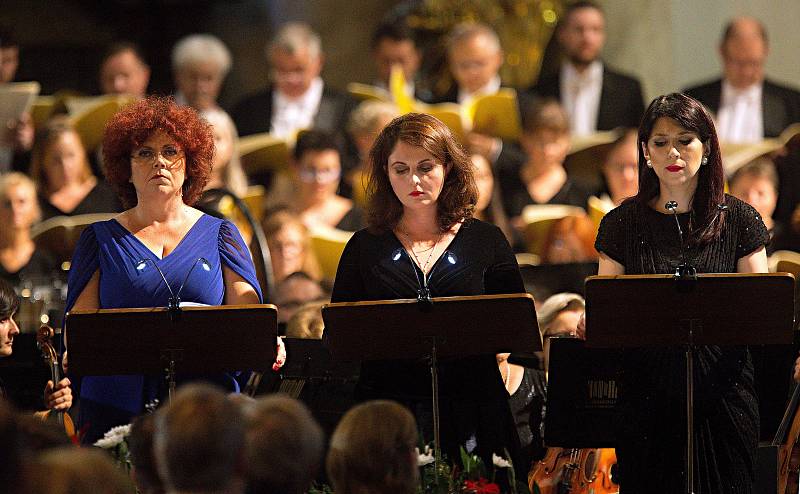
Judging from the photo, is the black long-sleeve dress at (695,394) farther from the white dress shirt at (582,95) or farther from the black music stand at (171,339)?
the white dress shirt at (582,95)

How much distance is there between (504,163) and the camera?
26.0 feet

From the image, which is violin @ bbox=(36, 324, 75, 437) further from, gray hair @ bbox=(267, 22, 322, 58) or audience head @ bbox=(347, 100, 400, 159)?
gray hair @ bbox=(267, 22, 322, 58)

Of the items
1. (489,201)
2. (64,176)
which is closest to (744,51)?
(489,201)

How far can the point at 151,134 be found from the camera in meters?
4.41

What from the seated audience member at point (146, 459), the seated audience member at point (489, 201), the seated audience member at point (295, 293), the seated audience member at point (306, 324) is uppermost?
the seated audience member at point (489, 201)

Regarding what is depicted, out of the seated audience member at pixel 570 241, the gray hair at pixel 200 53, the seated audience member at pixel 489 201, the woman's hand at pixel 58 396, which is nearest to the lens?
the woman's hand at pixel 58 396

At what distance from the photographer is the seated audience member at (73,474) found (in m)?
2.46

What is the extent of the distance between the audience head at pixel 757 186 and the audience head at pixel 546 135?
1.04 m

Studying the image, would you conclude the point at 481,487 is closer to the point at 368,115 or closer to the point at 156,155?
the point at 156,155

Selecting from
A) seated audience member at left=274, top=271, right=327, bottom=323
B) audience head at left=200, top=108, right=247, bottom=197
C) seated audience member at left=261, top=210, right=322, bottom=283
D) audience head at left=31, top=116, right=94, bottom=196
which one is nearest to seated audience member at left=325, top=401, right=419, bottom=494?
seated audience member at left=274, top=271, right=327, bottom=323

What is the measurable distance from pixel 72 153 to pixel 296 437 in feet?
16.8

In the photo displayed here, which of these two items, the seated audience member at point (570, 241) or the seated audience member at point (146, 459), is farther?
the seated audience member at point (570, 241)

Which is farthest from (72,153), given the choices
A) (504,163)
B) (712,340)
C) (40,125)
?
(712,340)

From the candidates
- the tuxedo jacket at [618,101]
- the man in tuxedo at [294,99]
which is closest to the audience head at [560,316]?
the man in tuxedo at [294,99]
